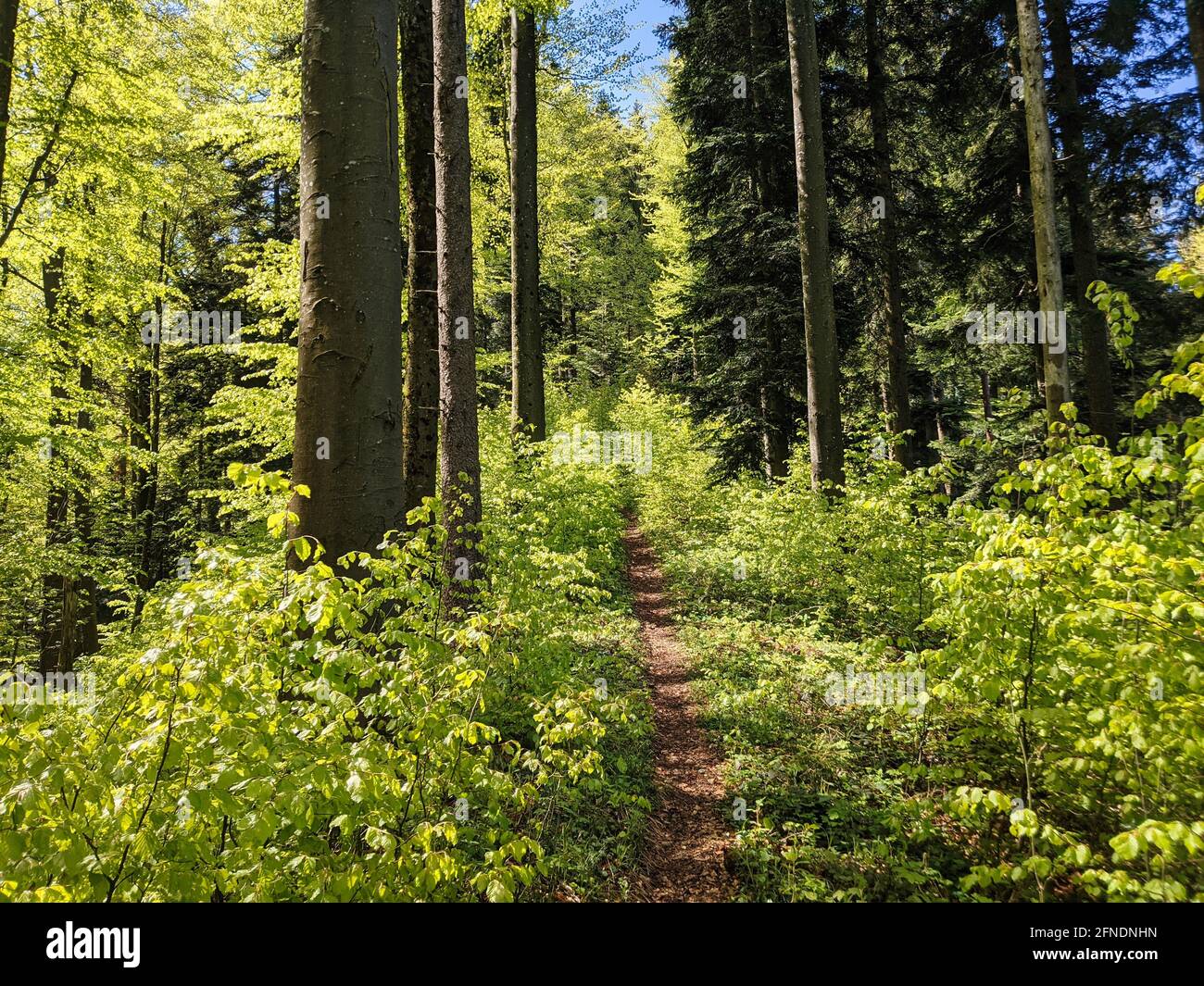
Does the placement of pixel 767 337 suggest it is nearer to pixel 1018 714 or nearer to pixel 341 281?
pixel 1018 714

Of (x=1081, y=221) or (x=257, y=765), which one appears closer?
(x=257, y=765)

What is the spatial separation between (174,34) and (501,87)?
7148 mm

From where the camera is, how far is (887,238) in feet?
40.3

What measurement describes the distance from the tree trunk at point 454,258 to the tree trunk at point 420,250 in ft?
0.55

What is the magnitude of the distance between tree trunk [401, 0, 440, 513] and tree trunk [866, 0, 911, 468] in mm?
9542

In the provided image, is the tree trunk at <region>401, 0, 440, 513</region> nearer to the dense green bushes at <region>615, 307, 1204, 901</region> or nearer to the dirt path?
the dirt path

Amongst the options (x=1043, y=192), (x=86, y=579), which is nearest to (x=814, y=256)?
(x=1043, y=192)

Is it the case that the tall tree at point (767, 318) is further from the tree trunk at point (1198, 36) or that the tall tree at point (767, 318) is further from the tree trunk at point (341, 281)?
the tree trunk at point (341, 281)

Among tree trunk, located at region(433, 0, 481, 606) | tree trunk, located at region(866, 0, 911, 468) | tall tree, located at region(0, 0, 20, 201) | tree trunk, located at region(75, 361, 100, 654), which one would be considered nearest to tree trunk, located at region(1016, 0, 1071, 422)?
tree trunk, located at region(866, 0, 911, 468)

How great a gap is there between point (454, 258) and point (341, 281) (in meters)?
3.31

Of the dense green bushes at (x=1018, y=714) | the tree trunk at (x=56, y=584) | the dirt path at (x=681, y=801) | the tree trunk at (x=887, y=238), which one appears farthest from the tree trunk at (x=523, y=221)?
the tree trunk at (x=56, y=584)

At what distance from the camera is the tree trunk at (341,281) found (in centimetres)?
319

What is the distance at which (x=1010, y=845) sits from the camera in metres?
3.50
